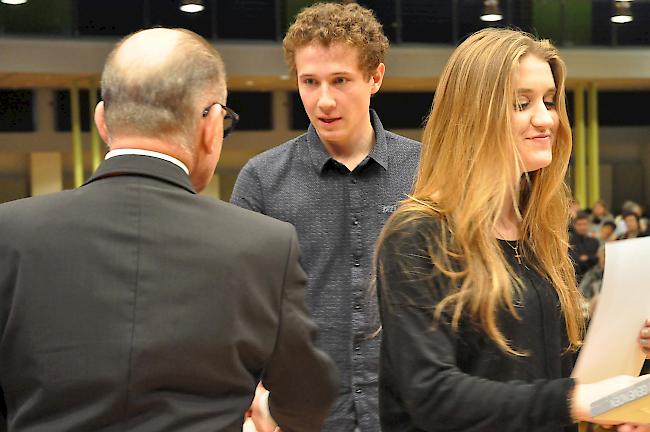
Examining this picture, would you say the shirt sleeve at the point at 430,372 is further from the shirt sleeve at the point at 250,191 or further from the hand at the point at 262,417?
the shirt sleeve at the point at 250,191

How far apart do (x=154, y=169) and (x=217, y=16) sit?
1390 centimetres

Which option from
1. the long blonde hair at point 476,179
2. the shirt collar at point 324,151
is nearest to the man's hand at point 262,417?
the long blonde hair at point 476,179

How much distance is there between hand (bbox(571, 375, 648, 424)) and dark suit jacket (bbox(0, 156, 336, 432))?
0.58 m

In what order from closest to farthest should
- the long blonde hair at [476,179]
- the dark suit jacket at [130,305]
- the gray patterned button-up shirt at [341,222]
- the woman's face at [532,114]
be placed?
the dark suit jacket at [130,305]
the long blonde hair at [476,179]
the woman's face at [532,114]
the gray patterned button-up shirt at [341,222]

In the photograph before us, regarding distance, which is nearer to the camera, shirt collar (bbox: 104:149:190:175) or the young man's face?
shirt collar (bbox: 104:149:190:175)

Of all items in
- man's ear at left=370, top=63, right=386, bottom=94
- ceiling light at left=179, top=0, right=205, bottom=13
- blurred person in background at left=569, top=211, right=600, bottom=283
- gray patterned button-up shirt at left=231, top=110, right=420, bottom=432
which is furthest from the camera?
ceiling light at left=179, top=0, right=205, bottom=13

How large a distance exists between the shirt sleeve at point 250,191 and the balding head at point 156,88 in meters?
1.08

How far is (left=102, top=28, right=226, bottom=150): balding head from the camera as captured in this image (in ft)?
5.22

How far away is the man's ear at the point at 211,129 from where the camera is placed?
1653mm

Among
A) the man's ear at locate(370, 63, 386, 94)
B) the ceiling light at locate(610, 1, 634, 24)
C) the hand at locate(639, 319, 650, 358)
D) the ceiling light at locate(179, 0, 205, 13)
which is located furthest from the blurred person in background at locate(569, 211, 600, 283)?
the hand at locate(639, 319, 650, 358)

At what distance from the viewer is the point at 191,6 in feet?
46.6

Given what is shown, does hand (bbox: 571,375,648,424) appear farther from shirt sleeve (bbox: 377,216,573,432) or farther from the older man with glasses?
the older man with glasses

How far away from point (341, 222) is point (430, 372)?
102cm

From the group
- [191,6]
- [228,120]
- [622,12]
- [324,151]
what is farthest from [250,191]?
[622,12]
